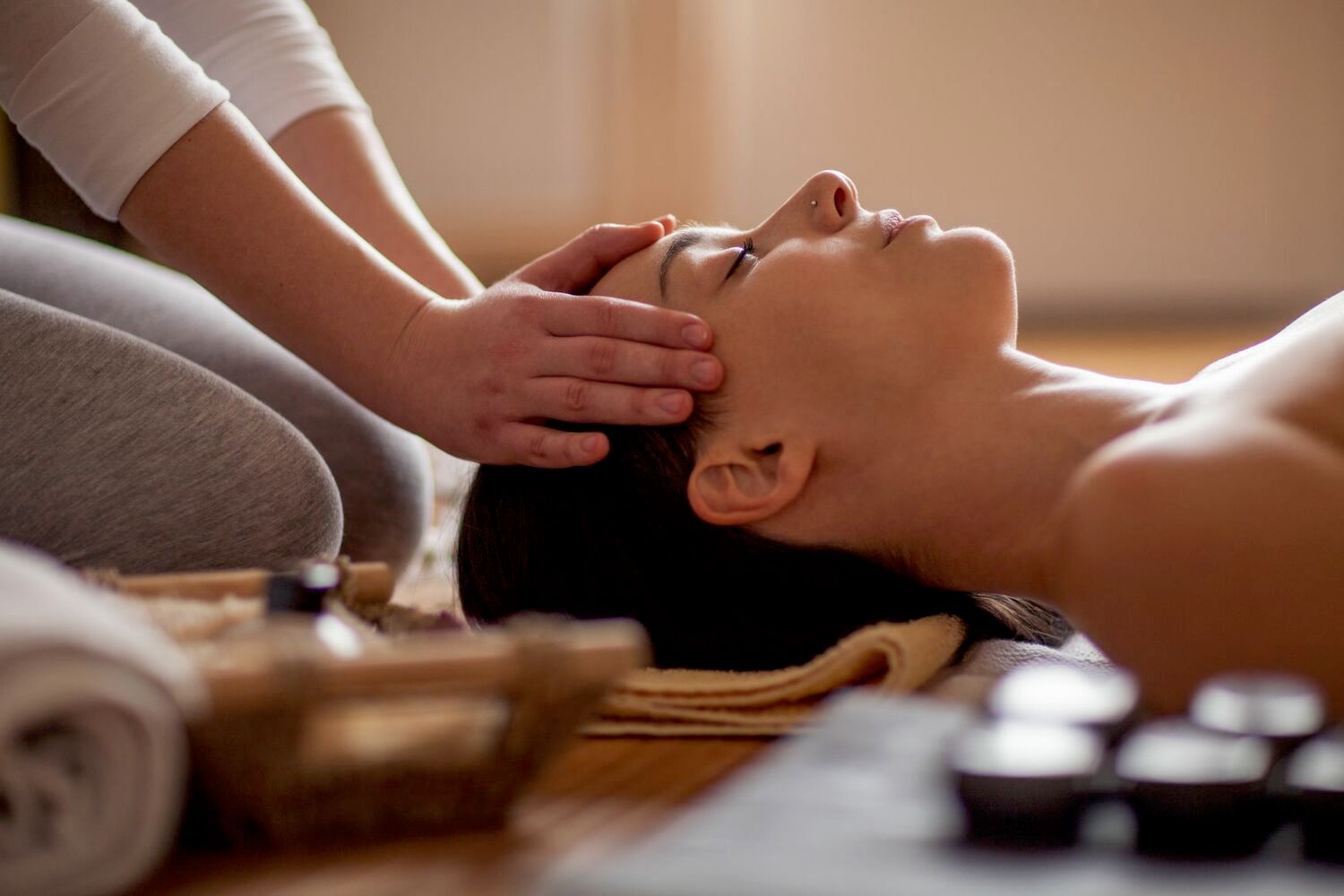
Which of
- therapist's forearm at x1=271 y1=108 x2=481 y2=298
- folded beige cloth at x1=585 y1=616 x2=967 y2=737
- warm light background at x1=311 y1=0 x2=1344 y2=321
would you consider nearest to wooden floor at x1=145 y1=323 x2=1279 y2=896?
folded beige cloth at x1=585 y1=616 x2=967 y2=737

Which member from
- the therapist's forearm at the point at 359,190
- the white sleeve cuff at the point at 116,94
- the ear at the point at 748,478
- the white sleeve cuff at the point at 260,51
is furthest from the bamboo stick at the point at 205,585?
the white sleeve cuff at the point at 260,51

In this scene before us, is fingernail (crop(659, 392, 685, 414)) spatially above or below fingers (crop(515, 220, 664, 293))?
below

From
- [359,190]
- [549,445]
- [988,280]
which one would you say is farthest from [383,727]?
[359,190]

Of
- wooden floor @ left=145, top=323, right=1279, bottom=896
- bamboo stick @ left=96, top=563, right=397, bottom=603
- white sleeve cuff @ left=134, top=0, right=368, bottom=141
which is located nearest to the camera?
wooden floor @ left=145, top=323, right=1279, bottom=896

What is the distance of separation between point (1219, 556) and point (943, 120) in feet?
13.7

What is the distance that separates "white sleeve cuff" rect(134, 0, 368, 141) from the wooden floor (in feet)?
4.05

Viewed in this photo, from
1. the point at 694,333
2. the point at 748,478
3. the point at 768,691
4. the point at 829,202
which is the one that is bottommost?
the point at 768,691

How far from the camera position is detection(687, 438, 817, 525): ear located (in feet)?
3.81

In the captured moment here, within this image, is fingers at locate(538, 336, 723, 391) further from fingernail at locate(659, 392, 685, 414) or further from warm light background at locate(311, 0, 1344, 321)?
warm light background at locate(311, 0, 1344, 321)

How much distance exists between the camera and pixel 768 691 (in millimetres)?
1049

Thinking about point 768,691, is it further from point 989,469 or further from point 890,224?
point 890,224

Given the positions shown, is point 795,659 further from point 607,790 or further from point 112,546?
point 112,546

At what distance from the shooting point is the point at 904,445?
115 cm

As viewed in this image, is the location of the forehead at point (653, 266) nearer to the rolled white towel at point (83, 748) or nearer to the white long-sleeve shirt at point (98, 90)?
the white long-sleeve shirt at point (98, 90)
